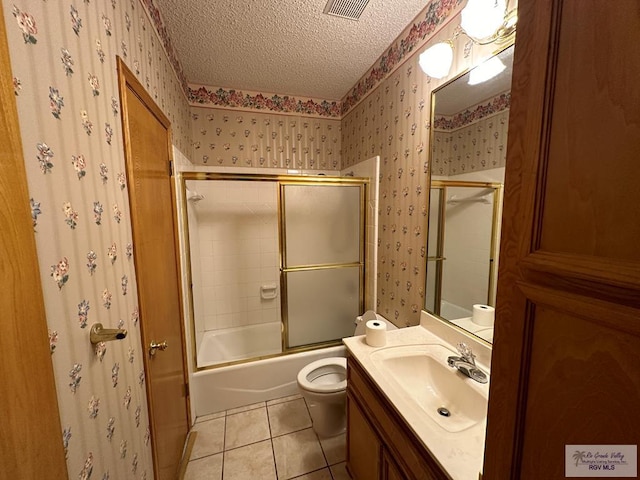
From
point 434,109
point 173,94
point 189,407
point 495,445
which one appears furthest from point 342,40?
point 189,407

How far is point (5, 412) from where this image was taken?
37 cm

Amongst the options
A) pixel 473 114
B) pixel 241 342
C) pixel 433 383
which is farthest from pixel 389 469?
pixel 241 342

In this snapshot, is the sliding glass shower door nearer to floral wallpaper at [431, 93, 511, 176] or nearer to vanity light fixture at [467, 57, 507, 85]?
floral wallpaper at [431, 93, 511, 176]

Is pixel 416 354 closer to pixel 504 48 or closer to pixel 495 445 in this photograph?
pixel 495 445

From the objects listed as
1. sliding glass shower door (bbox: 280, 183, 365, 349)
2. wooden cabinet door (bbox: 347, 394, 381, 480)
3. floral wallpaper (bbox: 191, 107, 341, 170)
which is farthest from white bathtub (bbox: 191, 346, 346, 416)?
floral wallpaper (bbox: 191, 107, 341, 170)

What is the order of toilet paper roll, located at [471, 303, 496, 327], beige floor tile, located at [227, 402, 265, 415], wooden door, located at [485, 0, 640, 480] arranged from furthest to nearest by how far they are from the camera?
1. beige floor tile, located at [227, 402, 265, 415]
2. toilet paper roll, located at [471, 303, 496, 327]
3. wooden door, located at [485, 0, 640, 480]

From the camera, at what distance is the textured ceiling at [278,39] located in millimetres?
1432

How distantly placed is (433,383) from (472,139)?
121cm

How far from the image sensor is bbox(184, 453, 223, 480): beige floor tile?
1441 millimetres

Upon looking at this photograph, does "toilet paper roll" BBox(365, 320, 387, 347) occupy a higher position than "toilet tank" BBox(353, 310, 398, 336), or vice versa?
"toilet paper roll" BBox(365, 320, 387, 347)

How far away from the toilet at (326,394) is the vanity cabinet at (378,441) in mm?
263

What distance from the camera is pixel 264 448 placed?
1.61m

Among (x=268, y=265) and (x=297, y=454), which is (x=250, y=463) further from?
(x=268, y=265)

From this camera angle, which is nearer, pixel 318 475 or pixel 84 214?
pixel 84 214
